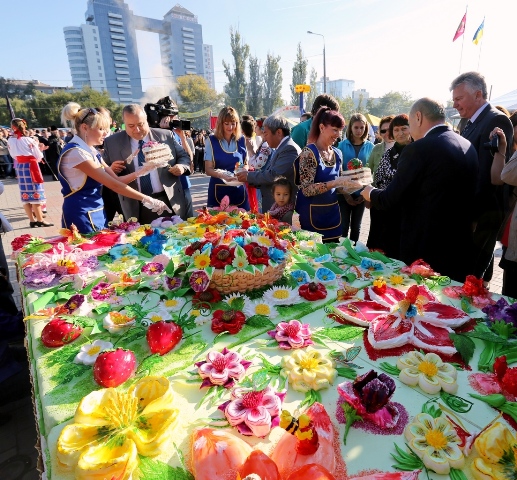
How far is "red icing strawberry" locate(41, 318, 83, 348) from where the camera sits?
1.28 meters

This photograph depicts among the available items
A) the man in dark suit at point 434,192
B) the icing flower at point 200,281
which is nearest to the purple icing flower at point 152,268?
the icing flower at point 200,281

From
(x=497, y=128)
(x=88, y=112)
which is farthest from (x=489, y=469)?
(x=88, y=112)

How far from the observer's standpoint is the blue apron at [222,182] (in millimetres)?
3570

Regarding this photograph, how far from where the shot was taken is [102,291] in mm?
1646

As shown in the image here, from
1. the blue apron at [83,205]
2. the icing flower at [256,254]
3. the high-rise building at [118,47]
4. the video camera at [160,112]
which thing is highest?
the high-rise building at [118,47]

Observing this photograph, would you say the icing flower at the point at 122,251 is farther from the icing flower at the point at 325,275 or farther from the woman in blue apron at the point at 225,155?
the woman in blue apron at the point at 225,155

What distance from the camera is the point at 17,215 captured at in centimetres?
709

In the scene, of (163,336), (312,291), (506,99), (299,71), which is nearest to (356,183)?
(312,291)

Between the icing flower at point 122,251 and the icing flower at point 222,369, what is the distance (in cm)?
128

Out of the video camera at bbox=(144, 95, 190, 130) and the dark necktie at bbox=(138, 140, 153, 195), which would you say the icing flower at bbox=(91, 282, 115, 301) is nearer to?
the dark necktie at bbox=(138, 140, 153, 195)

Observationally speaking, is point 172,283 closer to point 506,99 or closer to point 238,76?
point 506,99

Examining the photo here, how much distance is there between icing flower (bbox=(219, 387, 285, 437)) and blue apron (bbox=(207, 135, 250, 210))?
9.25ft

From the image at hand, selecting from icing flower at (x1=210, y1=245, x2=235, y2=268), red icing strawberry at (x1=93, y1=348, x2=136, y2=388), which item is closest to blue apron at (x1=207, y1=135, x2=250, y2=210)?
icing flower at (x1=210, y1=245, x2=235, y2=268)

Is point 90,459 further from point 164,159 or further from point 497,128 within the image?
point 497,128
